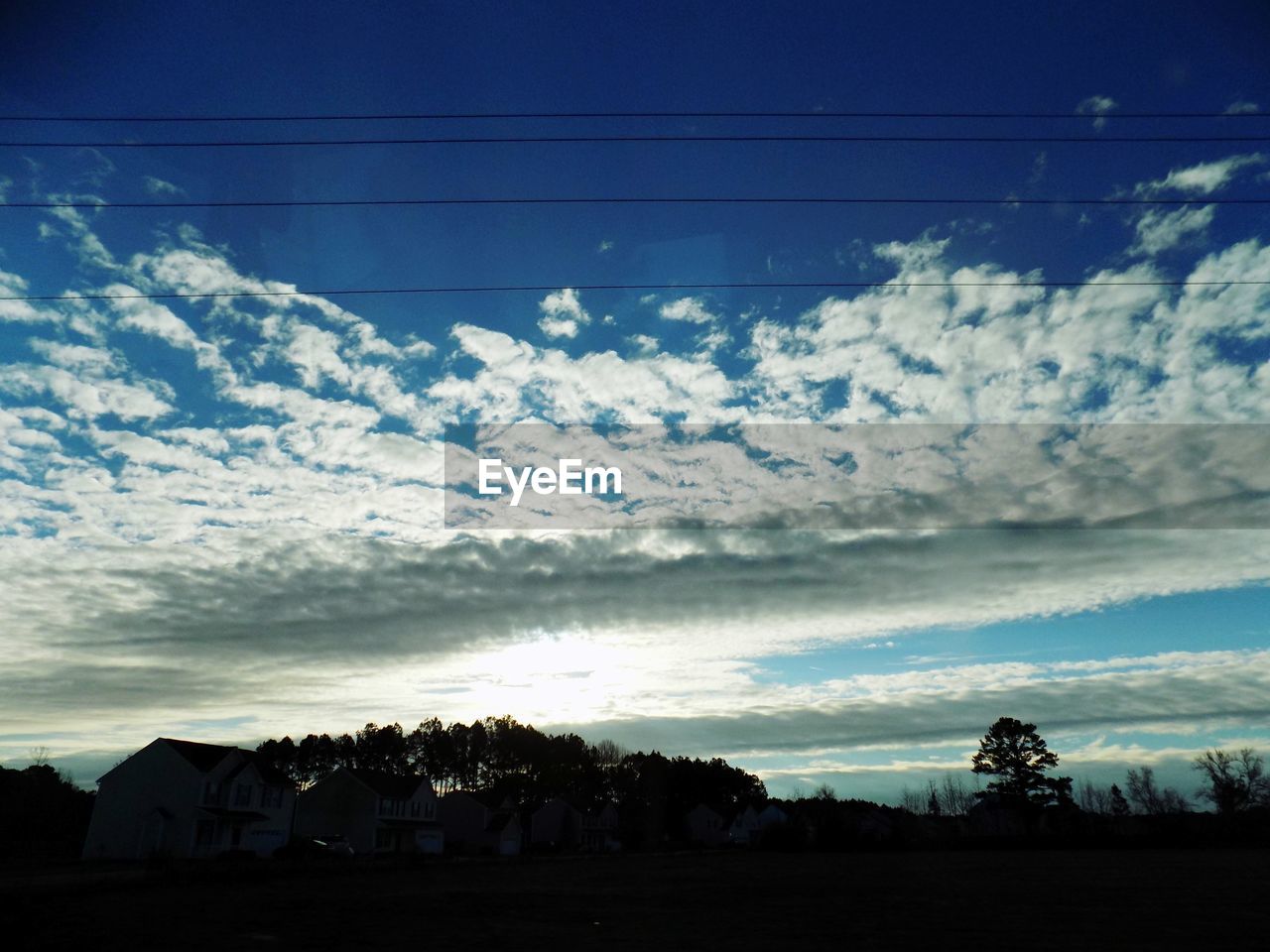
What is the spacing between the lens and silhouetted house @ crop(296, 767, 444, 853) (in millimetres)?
70812

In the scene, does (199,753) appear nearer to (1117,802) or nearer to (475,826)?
(475,826)

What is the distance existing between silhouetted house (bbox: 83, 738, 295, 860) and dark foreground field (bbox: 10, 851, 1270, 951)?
2623cm

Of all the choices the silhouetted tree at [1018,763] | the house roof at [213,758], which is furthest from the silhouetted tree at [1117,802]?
the house roof at [213,758]

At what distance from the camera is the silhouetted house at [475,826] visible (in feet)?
291

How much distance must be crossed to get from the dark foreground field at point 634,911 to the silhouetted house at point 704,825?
309 ft

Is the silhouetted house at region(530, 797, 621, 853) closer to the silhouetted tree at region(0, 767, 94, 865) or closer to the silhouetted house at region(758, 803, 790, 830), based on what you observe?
the silhouetted house at region(758, 803, 790, 830)

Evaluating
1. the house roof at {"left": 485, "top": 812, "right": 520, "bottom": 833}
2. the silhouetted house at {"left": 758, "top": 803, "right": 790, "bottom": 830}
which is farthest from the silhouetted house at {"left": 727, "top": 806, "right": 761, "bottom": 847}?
the house roof at {"left": 485, "top": 812, "right": 520, "bottom": 833}

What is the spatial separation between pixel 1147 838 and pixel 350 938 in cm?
8017

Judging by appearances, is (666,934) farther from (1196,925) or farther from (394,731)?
(394,731)

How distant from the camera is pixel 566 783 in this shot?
5074 inches

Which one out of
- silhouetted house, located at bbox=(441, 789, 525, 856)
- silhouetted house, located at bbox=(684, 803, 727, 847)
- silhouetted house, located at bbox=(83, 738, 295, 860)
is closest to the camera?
silhouetted house, located at bbox=(83, 738, 295, 860)

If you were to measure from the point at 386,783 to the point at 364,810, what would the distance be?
332 cm

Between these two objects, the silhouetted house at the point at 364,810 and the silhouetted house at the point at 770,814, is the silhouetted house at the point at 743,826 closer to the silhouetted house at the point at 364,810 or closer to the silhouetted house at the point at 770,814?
the silhouetted house at the point at 770,814

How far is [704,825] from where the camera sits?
12619 cm
